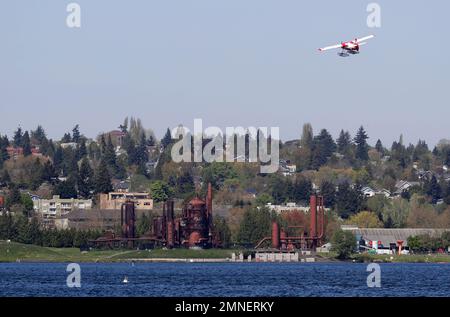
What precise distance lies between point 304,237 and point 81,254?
2611 cm

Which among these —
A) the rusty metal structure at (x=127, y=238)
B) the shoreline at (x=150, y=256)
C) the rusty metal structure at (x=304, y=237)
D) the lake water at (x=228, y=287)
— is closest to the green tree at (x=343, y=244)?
the shoreline at (x=150, y=256)

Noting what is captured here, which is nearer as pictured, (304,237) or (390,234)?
(304,237)

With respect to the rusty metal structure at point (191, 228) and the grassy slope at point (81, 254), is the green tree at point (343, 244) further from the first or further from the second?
the rusty metal structure at point (191, 228)

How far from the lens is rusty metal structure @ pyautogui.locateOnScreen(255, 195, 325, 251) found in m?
153

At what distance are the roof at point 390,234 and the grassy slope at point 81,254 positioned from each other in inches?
817

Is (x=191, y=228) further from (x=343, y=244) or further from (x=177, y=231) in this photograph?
(x=343, y=244)

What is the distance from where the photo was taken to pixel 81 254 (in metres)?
155

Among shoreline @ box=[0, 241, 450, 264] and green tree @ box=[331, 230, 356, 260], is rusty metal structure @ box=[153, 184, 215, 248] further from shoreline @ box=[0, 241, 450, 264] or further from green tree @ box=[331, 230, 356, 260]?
green tree @ box=[331, 230, 356, 260]

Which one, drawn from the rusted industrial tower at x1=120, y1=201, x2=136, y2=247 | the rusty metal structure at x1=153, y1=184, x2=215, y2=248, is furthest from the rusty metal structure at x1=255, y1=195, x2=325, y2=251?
the rusted industrial tower at x1=120, y1=201, x2=136, y2=247

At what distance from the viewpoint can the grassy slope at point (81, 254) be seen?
152 m

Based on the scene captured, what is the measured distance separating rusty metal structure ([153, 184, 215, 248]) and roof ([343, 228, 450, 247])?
21160mm

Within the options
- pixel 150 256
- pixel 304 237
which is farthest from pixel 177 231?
pixel 304 237
